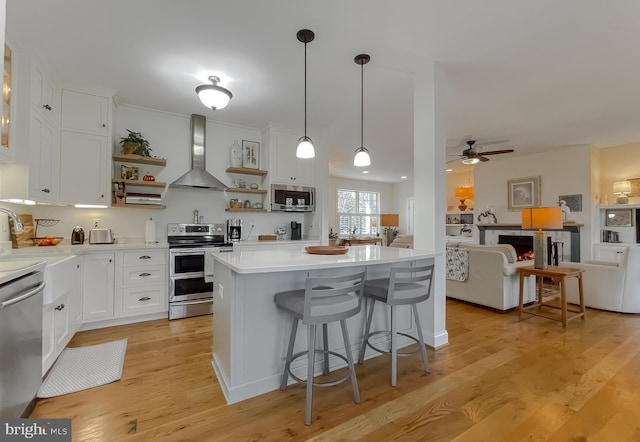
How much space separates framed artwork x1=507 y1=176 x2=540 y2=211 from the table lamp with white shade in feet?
9.53

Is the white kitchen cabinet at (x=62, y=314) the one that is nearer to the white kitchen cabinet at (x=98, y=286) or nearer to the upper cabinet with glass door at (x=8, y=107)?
the white kitchen cabinet at (x=98, y=286)

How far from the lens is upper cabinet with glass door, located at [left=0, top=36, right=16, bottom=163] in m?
2.29

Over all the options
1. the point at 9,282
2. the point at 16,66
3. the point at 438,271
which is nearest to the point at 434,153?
the point at 438,271

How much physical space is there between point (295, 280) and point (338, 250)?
46 cm

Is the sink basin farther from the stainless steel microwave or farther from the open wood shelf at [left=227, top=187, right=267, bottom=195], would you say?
the stainless steel microwave

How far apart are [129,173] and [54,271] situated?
1.84 meters

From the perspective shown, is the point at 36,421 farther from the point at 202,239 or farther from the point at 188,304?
the point at 202,239

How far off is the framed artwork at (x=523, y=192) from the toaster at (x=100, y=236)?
287 inches

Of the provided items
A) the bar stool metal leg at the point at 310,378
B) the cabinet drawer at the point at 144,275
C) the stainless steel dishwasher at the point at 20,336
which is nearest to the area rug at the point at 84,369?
the stainless steel dishwasher at the point at 20,336

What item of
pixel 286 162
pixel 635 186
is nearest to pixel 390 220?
pixel 286 162

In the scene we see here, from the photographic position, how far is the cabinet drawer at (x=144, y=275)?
10.8ft

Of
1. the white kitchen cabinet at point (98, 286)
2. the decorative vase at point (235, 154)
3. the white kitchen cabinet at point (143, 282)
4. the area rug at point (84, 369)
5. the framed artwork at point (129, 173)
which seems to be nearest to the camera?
the area rug at point (84, 369)

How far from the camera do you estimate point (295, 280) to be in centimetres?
221

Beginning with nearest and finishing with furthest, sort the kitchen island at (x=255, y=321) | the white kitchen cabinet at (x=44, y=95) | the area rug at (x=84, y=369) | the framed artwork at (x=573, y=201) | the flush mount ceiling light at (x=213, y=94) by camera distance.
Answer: the kitchen island at (x=255, y=321) → the area rug at (x=84, y=369) → the white kitchen cabinet at (x=44, y=95) → the flush mount ceiling light at (x=213, y=94) → the framed artwork at (x=573, y=201)
